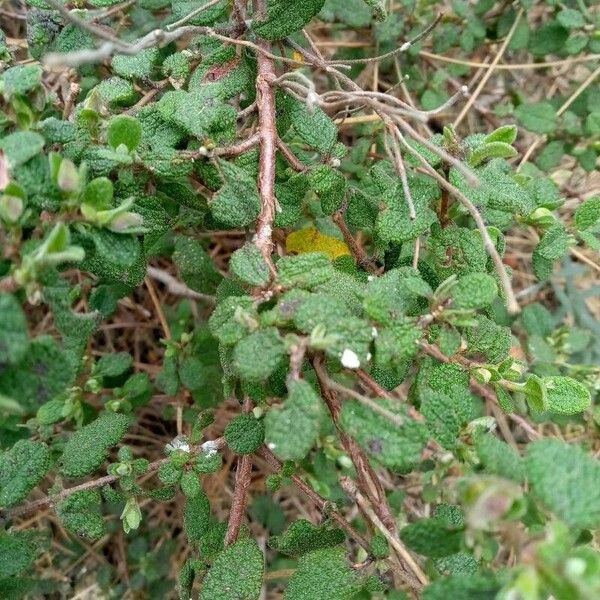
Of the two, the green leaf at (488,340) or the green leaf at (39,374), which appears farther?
the green leaf at (488,340)

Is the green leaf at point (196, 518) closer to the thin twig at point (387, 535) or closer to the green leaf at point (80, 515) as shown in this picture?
the green leaf at point (80, 515)

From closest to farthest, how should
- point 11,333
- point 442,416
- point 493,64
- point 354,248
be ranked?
point 11,333, point 442,416, point 354,248, point 493,64

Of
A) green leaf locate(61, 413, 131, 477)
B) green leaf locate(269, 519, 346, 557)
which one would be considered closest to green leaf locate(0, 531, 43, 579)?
green leaf locate(61, 413, 131, 477)

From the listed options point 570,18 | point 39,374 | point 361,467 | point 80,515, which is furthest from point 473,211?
point 570,18

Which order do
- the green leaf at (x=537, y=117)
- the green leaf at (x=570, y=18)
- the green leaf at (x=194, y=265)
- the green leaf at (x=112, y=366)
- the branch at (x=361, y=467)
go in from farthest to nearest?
1. the green leaf at (x=537, y=117)
2. the green leaf at (x=570, y=18)
3. the green leaf at (x=112, y=366)
4. the green leaf at (x=194, y=265)
5. the branch at (x=361, y=467)

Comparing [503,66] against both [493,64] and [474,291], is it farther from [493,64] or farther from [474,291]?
[474,291]

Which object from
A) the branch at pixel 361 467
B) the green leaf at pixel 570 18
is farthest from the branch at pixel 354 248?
the green leaf at pixel 570 18

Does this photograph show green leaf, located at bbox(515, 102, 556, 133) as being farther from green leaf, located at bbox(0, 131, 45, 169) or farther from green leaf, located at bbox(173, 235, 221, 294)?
green leaf, located at bbox(0, 131, 45, 169)
